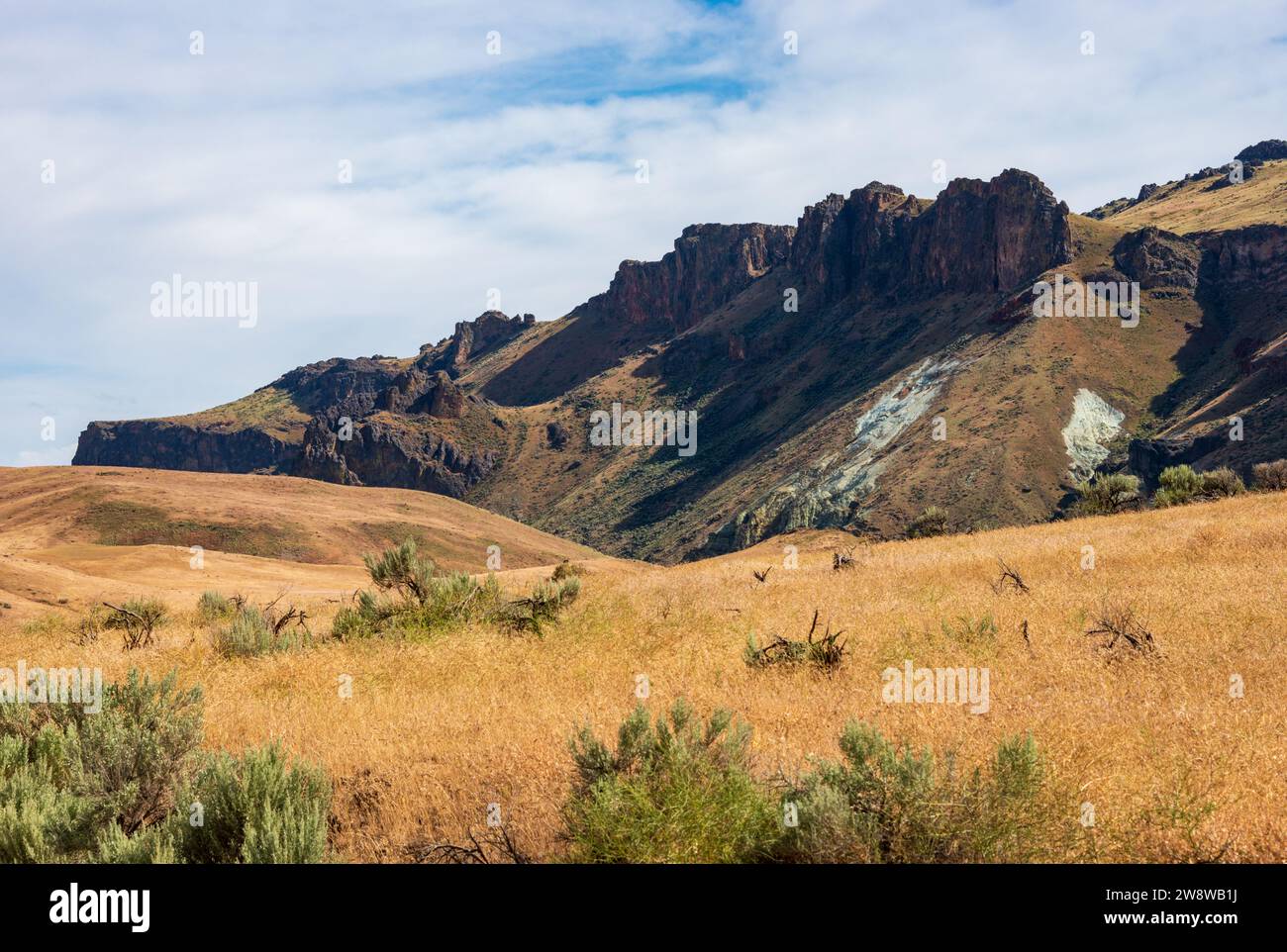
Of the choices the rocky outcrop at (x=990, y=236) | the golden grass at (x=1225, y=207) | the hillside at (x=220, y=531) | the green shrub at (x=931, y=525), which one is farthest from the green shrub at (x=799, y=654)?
the golden grass at (x=1225, y=207)

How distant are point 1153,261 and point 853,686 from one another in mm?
139555

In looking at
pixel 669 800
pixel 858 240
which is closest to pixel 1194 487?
pixel 669 800

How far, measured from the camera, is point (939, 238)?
157 metres

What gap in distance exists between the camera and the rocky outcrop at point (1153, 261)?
122 m

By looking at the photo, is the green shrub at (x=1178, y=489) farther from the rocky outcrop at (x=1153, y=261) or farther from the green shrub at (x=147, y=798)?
the rocky outcrop at (x=1153, y=261)

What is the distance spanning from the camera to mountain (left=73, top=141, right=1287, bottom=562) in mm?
93812

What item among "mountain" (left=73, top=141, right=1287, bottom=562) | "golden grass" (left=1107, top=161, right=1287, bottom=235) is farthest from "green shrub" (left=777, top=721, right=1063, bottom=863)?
"golden grass" (left=1107, top=161, right=1287, bottom=235)

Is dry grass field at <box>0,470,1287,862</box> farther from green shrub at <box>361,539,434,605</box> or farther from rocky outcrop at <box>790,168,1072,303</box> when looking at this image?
rocky outcrop at <box>790,168,1072,303</box>

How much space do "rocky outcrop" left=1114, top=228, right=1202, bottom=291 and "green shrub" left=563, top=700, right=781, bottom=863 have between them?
140 metres

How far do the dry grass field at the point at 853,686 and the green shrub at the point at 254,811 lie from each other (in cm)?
57

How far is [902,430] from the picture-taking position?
4286 inches

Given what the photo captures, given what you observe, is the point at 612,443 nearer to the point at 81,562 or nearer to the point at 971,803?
the point at 81,562
